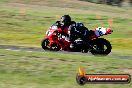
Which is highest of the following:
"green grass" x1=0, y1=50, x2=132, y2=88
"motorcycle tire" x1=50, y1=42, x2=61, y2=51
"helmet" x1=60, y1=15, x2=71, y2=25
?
"helmet" x1=60, y1=15, x2=71, y2=25

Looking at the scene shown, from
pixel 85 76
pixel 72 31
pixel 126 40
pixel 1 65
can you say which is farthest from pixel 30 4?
pixel 85 76

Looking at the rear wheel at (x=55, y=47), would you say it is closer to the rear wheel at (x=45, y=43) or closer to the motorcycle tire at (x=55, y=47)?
the motorcycle tire at (x=55, y=47)

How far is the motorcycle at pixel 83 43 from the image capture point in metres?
20.8

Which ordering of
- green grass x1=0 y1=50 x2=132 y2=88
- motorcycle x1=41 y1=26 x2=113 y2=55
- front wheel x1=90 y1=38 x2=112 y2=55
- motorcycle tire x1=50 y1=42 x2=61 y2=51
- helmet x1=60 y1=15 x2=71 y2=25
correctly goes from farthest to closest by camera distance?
1. motorcycle tire x1=50 y1=42 x2=61 y2=51
2. helmet x1=60 y1=15 x2=71 y2=25
3. motorcycle x1=41 y1=26 x2=113 y2=55
4. front wheel x1=90 y1=38 x2=112 y2=55
5. green grass x1=0 y1=50 x2=132 y2=88

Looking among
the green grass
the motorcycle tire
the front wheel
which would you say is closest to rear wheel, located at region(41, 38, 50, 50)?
the motorcycle tire

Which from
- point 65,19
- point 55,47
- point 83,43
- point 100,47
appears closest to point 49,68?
point 83,43

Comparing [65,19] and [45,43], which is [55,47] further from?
[65,19]

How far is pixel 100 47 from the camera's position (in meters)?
20.9

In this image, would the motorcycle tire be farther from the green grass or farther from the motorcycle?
the green grass

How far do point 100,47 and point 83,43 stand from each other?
2.83 feet

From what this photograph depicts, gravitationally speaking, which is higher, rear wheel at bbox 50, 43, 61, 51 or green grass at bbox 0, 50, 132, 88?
green grass at bbox 0, 50, 132, 88

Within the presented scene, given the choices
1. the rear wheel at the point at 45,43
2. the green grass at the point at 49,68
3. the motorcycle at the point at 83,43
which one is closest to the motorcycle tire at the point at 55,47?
the motorcycle at the point at 83,43

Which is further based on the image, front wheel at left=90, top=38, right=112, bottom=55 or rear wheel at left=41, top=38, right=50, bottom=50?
rear wheel at left=41, top=38, right=50, bottom=50

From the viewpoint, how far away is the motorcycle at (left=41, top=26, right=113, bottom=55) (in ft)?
68.3
